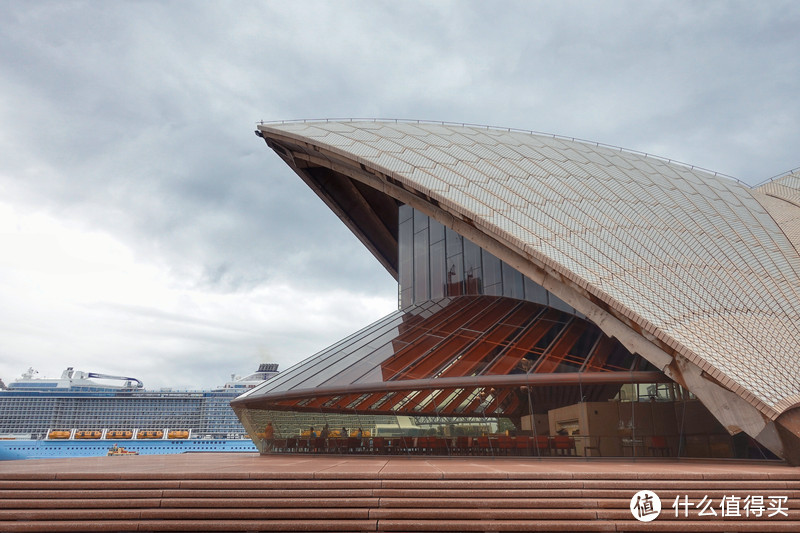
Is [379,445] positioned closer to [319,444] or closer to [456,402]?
[319,444]

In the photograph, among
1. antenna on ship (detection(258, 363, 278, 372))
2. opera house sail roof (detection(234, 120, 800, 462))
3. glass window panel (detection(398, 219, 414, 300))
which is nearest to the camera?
opera house sail roof (detection(234, 120, 800, 462))

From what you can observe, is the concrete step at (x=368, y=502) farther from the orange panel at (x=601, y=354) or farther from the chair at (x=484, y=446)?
the chair at (x=484, y=446)

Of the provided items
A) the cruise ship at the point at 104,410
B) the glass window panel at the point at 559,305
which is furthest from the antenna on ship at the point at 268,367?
the glass window panel at the point at 559,305

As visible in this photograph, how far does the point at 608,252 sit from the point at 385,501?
31.0 ft

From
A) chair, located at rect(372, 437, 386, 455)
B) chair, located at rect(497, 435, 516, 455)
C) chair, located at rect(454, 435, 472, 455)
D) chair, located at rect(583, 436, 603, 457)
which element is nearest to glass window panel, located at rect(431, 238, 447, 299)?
chair, located at rect(372, 437, 386, 455)

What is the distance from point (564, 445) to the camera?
42.1ft

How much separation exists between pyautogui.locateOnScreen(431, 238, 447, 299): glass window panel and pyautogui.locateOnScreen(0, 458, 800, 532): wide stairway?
1360cm

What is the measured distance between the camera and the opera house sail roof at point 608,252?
11.7 m

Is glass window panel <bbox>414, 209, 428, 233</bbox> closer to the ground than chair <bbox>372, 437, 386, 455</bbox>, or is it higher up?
higher up

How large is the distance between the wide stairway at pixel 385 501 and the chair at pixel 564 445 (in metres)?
4.40

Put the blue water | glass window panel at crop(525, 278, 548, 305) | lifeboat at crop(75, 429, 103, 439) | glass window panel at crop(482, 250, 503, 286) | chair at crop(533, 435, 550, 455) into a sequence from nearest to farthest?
1. chair at crop(533, 435, 550, 455)
2. glass window panel at crop(525, 278, 548, 305)
3. glass window panel at crop(482, 250, 503, 286)
4. the blue water
5. lifeboat at crop(75, 429, 103, 439)

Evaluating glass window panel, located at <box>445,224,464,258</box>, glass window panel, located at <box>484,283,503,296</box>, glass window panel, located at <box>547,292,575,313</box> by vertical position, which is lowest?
glass window panel, located at <box>547,292,575,313</box>

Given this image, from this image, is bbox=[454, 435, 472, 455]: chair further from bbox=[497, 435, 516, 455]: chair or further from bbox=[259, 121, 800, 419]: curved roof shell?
bbox=[259, 121, 800, 419]: curved roof shell
